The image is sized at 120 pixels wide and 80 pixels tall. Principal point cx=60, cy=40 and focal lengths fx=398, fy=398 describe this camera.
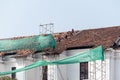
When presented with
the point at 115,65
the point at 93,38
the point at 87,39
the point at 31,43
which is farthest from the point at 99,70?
the point at 31,43

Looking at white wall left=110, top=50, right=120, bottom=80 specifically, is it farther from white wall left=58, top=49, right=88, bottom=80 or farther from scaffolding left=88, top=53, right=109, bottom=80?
white wall left=58, top=49, right=88, bottom=80

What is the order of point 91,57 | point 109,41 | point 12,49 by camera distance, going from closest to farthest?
point 91,57 → point 109,41 → point 12,49

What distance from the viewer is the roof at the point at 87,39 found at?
90.5ft

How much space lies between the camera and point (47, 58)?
93.5 ft

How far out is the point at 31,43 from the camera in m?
30.0

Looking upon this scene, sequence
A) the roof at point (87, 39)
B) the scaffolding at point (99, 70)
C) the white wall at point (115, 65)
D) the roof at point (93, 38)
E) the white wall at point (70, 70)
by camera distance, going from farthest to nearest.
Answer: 1. the white wall at point (70, 70)
2. the roof at point (87, 39)
3. the roof at point (93, 38)
4. the white wall at point (115, 65)
5. the scaffolding at point (99, 70)

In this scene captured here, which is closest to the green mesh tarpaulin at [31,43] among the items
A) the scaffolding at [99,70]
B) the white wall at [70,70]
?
the white wall at [70,70]

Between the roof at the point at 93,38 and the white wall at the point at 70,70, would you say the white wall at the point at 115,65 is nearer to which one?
the roof at the point at 93,38

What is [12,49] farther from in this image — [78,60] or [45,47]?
[78,60]

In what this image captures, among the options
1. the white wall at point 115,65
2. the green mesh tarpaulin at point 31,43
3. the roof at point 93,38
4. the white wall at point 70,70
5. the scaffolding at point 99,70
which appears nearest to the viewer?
the scaffolding at point 99,70

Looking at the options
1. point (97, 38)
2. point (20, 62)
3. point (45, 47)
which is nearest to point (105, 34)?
point (97, 38)

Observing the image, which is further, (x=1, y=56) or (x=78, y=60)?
(x=1, y=56)

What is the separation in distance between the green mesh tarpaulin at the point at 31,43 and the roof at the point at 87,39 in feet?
1.60

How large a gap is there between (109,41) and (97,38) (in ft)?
6.12
